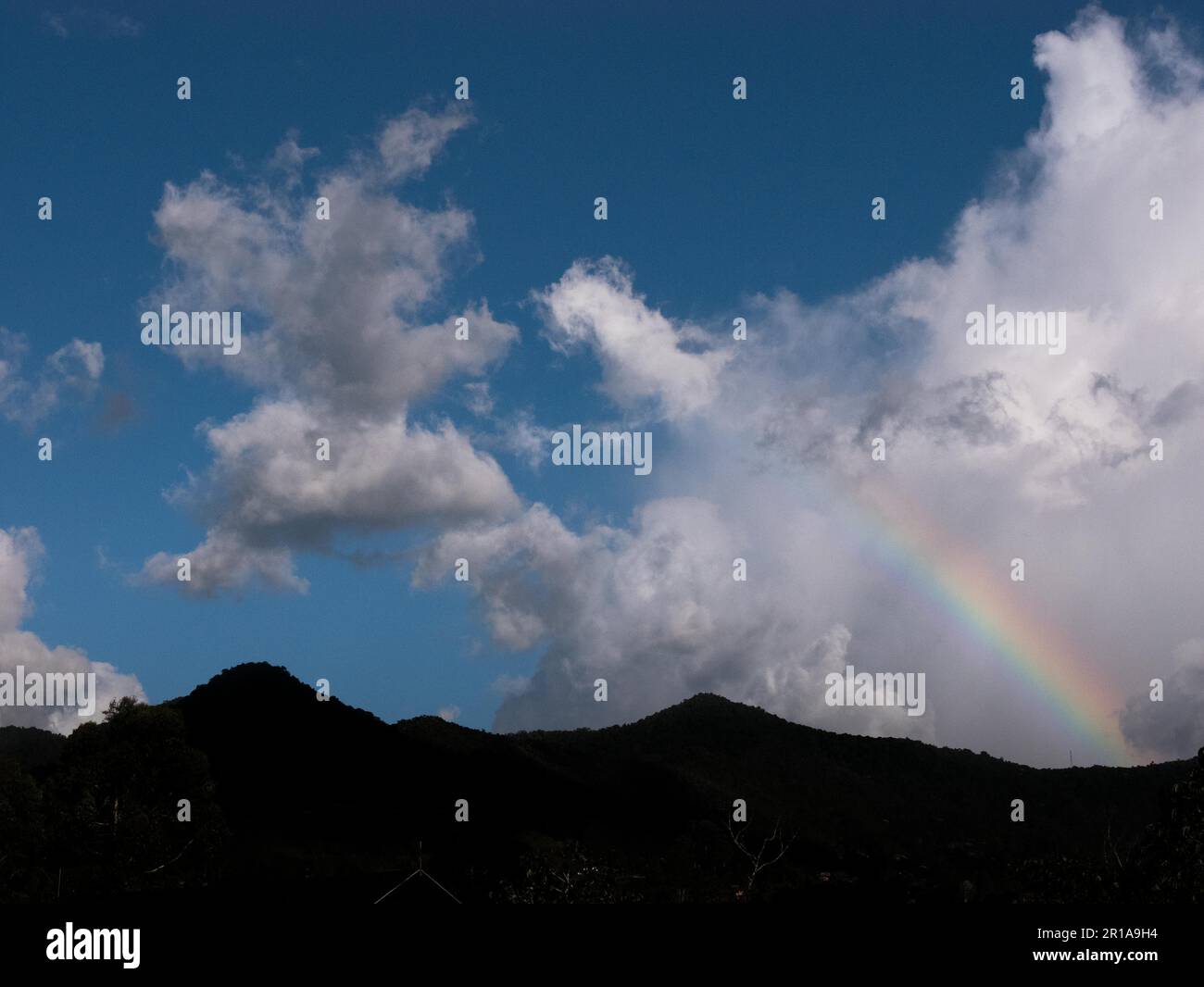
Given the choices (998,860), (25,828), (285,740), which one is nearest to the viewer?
(25,828)

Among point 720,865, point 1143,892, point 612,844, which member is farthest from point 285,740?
point 1143,892

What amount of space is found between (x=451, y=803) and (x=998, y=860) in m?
87.2

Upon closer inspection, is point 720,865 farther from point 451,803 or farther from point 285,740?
point 285,740

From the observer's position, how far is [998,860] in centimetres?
18550
